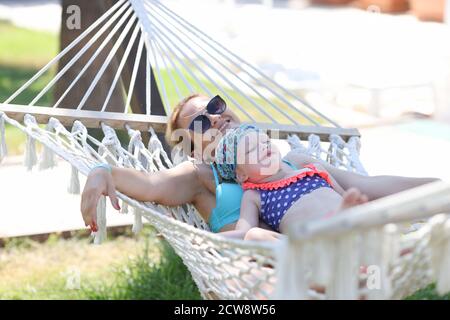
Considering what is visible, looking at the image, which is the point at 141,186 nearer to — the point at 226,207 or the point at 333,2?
the point at 226,207

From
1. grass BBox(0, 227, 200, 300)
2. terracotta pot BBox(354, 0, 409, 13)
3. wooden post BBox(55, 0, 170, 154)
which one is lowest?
grass BBox(0, 227, 200, 300)

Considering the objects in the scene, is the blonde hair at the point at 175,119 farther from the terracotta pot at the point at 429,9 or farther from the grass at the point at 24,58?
the terracotta pot at the point at 429,9

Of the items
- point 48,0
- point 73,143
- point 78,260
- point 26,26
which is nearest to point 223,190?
point 73,143

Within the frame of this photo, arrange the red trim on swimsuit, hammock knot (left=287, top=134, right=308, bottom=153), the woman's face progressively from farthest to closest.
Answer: hammock knot (left=287, top=134, right=308, bottom=153) → the woman's face → the red trim on swimsuit

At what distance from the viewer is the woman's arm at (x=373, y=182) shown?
209 centimetres

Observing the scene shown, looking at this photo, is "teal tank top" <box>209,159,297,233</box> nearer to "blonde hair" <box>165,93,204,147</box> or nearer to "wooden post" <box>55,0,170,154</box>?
"blonde hair" <box>165,93,204,147</box>

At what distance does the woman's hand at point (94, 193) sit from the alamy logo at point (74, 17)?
94cm

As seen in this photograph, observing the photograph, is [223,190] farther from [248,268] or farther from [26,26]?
[26,26]

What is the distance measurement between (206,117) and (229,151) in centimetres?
19

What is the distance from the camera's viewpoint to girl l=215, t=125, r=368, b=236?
2010 millimetres

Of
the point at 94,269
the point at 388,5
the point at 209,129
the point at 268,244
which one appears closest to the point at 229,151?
the point at 209,129

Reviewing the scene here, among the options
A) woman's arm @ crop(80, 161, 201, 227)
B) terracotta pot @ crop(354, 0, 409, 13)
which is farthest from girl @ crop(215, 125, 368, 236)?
terracotta pot @ crop(354, 0, 409, 13)

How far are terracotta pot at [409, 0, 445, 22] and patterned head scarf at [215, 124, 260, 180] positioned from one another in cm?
428

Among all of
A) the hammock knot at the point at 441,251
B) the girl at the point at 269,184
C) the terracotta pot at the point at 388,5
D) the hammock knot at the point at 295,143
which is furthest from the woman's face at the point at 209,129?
the terracotta pot at the point at 388,5
